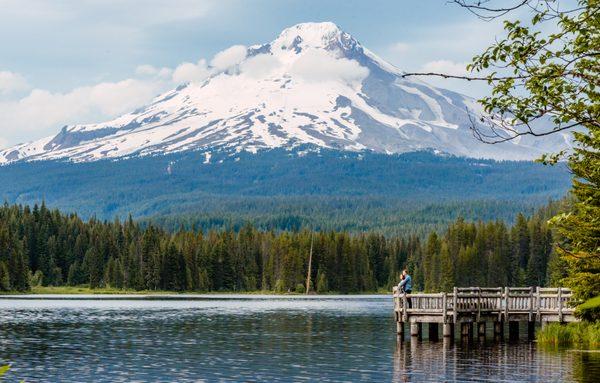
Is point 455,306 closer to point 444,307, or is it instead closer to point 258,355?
point 444,307

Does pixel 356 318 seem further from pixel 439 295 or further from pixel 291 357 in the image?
pixel 291 357

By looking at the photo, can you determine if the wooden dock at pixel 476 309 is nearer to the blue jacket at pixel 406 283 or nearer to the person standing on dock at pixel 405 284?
the person standing on dock at pixel 405 284

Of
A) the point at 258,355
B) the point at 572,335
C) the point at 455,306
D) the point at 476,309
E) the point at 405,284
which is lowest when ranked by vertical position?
the point at 258,355

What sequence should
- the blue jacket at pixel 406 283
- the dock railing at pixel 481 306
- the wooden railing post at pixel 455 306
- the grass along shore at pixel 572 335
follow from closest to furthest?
1. the grass along shore at pixel 572 335
2. the wooden railing post at pixel 455 306
3. the dock railing at pixel 481 306
4. the blue jacket at pixel 406 283

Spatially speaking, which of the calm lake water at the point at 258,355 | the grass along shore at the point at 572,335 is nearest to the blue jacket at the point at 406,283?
the calm lake water at the point at 258,355

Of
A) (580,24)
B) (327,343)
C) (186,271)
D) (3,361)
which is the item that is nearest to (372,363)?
(327,343)

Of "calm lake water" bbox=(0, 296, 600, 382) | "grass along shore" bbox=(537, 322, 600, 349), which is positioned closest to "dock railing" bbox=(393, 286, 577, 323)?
"grass along shore" bbox=(537, 322, 600, 349)

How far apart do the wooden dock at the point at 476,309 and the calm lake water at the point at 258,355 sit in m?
1.82

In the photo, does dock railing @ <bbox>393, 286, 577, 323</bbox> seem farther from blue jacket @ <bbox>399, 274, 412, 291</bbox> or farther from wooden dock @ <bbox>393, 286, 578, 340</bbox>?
blue jacket @ <bbox>399, 274, 412, 291</bbox>

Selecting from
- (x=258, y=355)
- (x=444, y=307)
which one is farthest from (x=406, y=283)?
(x=258, y=355)

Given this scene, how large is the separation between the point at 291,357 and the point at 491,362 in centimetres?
1032

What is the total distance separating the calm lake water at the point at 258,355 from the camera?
43656 mm

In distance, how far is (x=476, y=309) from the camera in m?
65.4

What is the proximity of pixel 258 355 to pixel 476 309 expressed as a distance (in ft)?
57.6
